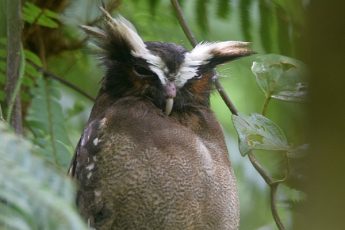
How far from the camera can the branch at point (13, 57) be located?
279 cm

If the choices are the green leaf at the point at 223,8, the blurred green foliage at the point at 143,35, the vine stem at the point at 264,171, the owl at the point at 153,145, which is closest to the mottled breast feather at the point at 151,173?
the owl at the point at 153,145

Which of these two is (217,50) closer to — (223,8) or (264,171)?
(223,8)

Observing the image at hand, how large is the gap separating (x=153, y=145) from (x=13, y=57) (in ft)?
1.80

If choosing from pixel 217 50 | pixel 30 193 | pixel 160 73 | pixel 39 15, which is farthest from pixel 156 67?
pixel 30 193

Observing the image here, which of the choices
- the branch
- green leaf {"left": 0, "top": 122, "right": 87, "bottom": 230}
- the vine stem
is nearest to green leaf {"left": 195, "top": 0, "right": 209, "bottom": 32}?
the vine stem

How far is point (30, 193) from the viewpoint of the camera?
112cm

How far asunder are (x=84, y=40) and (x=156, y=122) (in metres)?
0.98

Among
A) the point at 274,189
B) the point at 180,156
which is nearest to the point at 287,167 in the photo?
the point at 274,189

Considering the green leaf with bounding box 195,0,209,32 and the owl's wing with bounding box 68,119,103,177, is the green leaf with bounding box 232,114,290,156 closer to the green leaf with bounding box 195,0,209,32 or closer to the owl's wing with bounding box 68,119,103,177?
the owl's wing with bounding box 68,119,103,177

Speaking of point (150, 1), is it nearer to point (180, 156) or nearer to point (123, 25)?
point (123, 25)

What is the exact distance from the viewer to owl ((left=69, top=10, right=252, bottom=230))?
110 inches

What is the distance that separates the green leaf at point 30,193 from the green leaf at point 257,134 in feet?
4.67

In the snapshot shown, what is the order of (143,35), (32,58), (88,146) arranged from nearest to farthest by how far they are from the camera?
(88,146) → (32,58) → (143,35)

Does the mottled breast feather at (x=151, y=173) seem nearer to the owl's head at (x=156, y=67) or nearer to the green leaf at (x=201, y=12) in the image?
the owl's head at (x=156, y=67)
